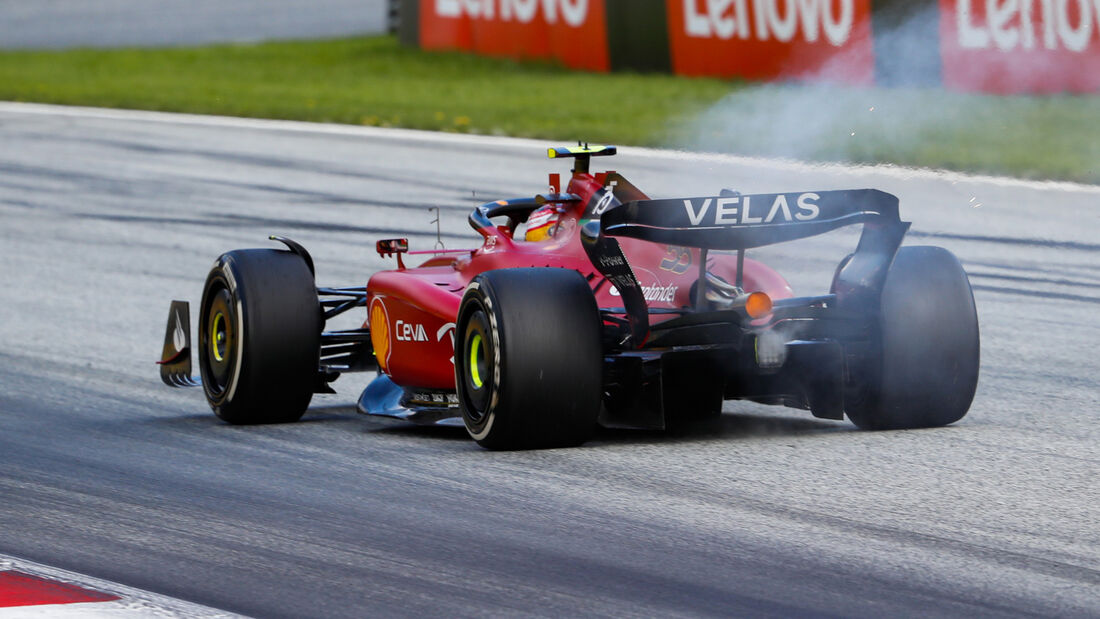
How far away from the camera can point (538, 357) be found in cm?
591

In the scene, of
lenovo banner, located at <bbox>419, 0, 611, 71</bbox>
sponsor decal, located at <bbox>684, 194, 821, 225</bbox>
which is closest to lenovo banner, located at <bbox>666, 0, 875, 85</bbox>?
lenovo banner, located at <bbox>419, 0, 611, 71</bbox>

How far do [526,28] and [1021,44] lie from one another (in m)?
7.78

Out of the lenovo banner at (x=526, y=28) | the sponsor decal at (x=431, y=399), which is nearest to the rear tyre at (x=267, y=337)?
the sponsor decal at (x=431, y=399)

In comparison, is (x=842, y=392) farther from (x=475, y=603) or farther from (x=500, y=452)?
(x=475, y=603)

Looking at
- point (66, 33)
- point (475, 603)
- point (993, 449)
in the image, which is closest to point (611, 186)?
point (993, 449)

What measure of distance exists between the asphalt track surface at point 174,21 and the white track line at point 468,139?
11219 mm

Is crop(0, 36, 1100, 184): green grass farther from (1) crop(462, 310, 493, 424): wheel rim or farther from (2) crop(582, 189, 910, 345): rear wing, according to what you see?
(1) crop(462, 310, 493, 424): wheel rim

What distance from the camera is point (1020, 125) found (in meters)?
16.5

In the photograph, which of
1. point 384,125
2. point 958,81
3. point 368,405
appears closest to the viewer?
point 368,405

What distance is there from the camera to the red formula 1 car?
237 inches

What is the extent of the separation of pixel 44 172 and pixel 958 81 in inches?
332

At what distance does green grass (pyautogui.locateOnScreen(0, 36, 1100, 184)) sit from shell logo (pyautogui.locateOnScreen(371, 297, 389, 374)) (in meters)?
4.59

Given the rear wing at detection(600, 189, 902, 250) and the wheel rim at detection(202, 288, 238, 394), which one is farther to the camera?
the wheel rim at detection(202, 288, 238, 394)

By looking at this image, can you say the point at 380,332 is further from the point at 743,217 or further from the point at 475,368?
the point at 743,217
